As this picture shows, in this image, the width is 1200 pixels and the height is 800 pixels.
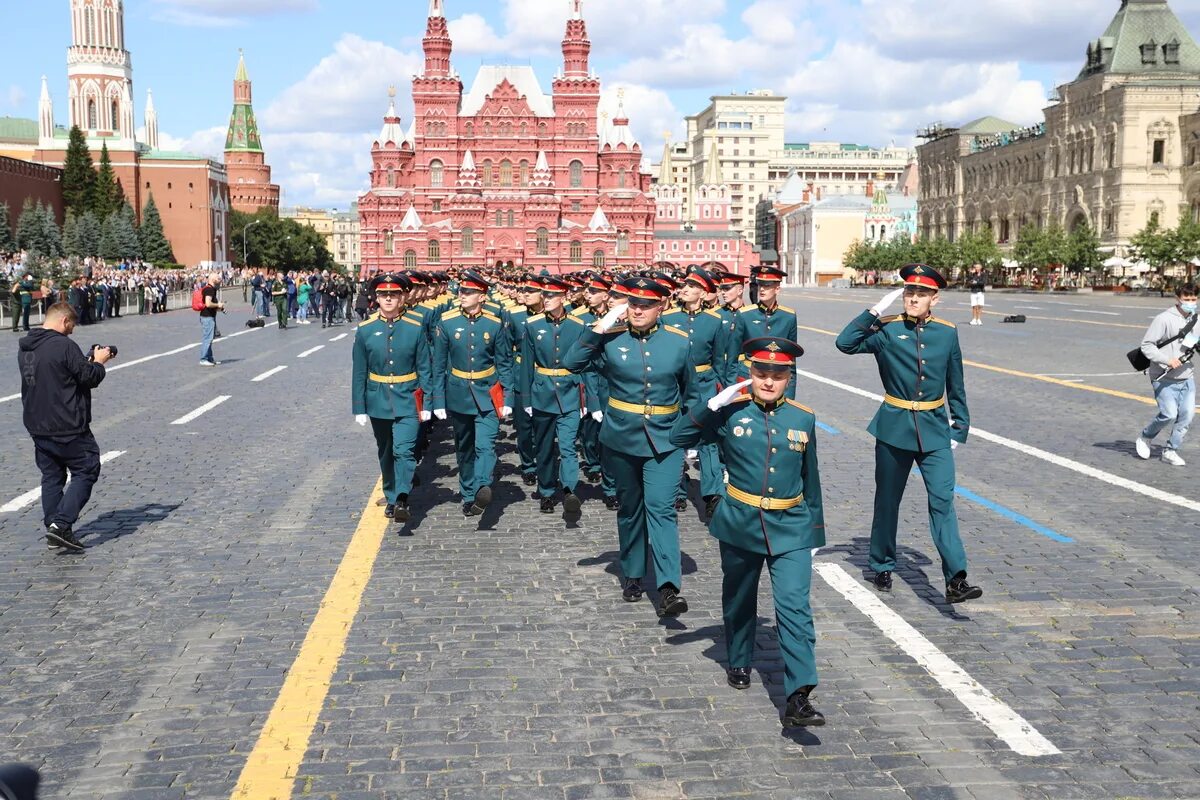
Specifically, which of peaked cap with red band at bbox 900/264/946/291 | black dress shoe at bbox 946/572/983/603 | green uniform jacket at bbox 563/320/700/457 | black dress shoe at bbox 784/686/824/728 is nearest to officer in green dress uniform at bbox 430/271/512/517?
green uniform jacket at bbox 563/320/700/457

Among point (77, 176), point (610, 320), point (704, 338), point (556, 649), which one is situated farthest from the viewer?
point (77, 176)

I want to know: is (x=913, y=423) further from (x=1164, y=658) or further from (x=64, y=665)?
(x=64, y=665)

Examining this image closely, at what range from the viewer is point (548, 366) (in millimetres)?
9648

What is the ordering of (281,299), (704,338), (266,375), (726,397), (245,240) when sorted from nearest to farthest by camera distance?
(726,397)
(704,338)
(266,375)
(281,299)
(245,240)

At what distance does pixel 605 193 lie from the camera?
107312 mm

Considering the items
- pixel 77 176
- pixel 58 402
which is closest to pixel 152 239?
pixel 77 176

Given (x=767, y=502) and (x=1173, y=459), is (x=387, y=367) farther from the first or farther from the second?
(x=1173, y=459)

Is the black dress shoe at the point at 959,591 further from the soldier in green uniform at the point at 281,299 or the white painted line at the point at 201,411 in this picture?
the soldier in green uniform at the point at 281,299

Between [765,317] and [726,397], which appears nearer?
[726,397]

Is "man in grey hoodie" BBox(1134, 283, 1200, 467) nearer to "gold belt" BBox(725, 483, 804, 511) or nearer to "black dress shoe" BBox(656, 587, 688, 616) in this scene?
"black dress shoe" BBox(656, 587, 688, 616)

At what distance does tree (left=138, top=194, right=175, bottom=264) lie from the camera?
10550 cm

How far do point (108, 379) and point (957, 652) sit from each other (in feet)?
57.5

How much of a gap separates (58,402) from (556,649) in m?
4.50

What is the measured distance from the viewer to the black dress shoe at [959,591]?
6594mm
